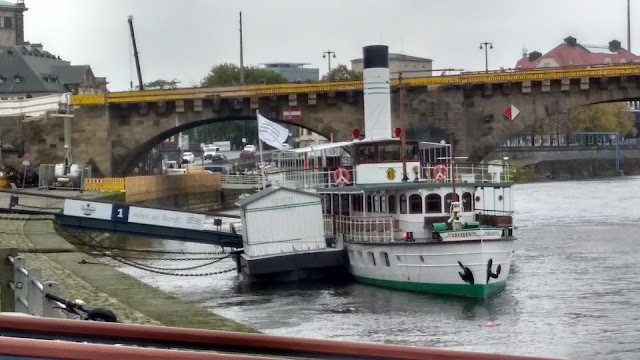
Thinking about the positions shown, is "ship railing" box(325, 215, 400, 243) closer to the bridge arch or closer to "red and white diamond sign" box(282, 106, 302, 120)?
"red and white diamond sign" box(282, 106, 302, 120)

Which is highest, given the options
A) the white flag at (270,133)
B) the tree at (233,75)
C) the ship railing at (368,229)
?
the tree at (233,75)

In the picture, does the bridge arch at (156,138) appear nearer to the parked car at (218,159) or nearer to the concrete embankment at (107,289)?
the concrete embankment at (107,289)

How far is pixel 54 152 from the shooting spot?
65000mm

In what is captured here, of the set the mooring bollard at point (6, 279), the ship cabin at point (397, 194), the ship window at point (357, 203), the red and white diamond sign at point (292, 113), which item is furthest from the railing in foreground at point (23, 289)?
the red and white diamond sign at point (292, 113)

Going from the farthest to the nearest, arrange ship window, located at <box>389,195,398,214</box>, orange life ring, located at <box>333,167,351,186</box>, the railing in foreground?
1. orange life ring, located at <box>333,167,351,186</box>
2. ship window, located at <box>389,195,398,214</box>
3. the railing in foreground

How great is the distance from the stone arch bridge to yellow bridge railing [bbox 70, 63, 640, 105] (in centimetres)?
5

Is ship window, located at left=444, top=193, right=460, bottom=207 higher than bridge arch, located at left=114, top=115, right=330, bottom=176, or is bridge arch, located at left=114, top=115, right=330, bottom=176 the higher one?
bridge arch, located at left=114, top=115, right=330, bottom=176

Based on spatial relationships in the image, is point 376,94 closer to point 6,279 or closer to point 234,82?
point 6,279

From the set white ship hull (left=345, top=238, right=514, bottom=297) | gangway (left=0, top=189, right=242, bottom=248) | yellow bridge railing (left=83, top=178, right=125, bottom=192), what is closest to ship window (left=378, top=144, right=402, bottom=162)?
white ship hull (left=345, top=238, right=514, bottom=297)

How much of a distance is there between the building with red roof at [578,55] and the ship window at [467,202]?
426ft

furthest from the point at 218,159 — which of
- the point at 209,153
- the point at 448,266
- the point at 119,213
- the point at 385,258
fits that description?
the point at 448,266

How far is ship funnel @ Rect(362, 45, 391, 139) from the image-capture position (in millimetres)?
39375

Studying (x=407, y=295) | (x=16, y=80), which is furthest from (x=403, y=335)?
(x=16, y=80)

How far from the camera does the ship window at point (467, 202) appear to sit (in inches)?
1340
